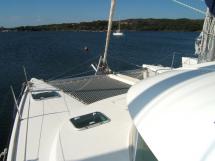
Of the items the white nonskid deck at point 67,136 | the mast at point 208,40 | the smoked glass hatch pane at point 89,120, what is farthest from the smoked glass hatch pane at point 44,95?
the mast at point 208,40

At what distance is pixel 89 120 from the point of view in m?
5.13

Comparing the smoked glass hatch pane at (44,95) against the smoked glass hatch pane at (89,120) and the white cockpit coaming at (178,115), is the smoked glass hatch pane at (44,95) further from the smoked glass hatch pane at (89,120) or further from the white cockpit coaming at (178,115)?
the white cockpit coaming at (178,115)

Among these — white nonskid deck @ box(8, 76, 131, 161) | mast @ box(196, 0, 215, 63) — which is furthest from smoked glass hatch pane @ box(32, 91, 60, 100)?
mast @ box(196, 0, 215, 63)

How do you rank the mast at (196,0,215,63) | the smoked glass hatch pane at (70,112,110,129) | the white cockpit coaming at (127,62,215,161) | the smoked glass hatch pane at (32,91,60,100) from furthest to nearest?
1. the smoked glass hatch pane at (32,91,60,100)
2. the mast at (196,0,215,63)
3. the smoked glass hatch pane at (70,112,110,129)
4. the white cockpit coaming at (127,62,215,161)

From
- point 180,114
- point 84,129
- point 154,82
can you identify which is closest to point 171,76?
point 154,82

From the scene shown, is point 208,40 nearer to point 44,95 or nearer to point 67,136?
point 44,95

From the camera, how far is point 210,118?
116 inches

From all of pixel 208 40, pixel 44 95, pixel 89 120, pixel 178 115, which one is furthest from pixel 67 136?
pixel 208 40

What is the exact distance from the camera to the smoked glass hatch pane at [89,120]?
497 centimetres

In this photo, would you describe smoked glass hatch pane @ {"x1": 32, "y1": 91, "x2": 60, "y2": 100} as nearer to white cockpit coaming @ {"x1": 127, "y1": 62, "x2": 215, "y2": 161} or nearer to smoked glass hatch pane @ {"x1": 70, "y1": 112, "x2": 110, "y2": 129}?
smoked glass hatch pane @ {"x1": 70, "y1": 112, "x2": 110, "y2": 129}

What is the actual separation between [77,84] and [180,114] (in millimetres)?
5481

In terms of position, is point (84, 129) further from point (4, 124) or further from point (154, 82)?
point (4, 124)

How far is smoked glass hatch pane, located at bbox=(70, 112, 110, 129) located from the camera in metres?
4.97

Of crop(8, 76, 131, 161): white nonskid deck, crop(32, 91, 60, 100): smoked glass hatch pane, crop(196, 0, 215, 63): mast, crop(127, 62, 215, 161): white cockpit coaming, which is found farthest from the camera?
crop(32, 91, 60, 100): smoked glass hatch pane
